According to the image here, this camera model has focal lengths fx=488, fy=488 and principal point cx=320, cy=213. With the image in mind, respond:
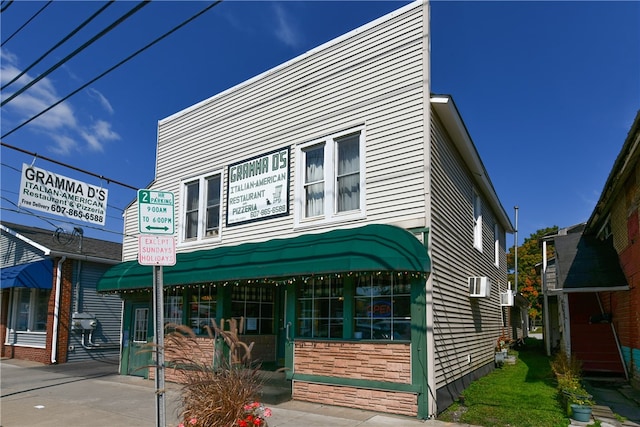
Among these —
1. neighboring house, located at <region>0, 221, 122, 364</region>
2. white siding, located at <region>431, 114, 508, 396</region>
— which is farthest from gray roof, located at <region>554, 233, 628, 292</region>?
neighboring house, located at <region>0, 221, 122, 364</region>

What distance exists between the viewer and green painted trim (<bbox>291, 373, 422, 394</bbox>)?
851 centimetres

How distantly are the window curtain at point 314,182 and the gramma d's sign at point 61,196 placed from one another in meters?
5.82

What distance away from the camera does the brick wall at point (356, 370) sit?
341 inches

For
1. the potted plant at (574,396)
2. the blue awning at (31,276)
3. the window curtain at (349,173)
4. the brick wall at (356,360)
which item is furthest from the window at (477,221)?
the blue awning at (31,276)

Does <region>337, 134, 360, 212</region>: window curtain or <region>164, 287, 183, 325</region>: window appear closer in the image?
<region>337, 134, 360, 212</region>: window curtain

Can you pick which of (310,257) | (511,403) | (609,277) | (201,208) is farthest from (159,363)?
(609,277)

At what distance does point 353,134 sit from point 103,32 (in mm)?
5239

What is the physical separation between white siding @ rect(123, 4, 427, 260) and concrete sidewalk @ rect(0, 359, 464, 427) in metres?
3.62

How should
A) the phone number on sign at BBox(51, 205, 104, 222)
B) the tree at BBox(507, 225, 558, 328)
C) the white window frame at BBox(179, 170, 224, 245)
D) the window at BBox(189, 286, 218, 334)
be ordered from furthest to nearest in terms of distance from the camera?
the tree at BBox(507, 225, 558, 328), the white window frame at BBox(179, 170, 224, 245), the window at BBox(189, 286, 218, 334), the phone number on sign at BBox(51, 205, 104, 222)

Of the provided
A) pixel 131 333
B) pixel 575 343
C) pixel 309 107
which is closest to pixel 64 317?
pixel 131 333

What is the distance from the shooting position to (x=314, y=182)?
36.2 feet

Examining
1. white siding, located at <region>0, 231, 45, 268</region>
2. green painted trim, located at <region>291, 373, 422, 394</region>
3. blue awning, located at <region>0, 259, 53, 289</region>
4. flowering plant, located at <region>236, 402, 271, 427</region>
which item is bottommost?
green painted trim, located at <region>291, 373, 422, 394</region>

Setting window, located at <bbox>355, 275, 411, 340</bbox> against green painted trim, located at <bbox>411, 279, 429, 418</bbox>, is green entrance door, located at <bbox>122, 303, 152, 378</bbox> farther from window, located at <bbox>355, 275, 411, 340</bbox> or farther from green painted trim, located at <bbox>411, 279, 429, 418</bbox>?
green painted trim, located at <bbox>411, 279, 429, 418</bbox>

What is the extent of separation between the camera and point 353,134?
34.3ft
